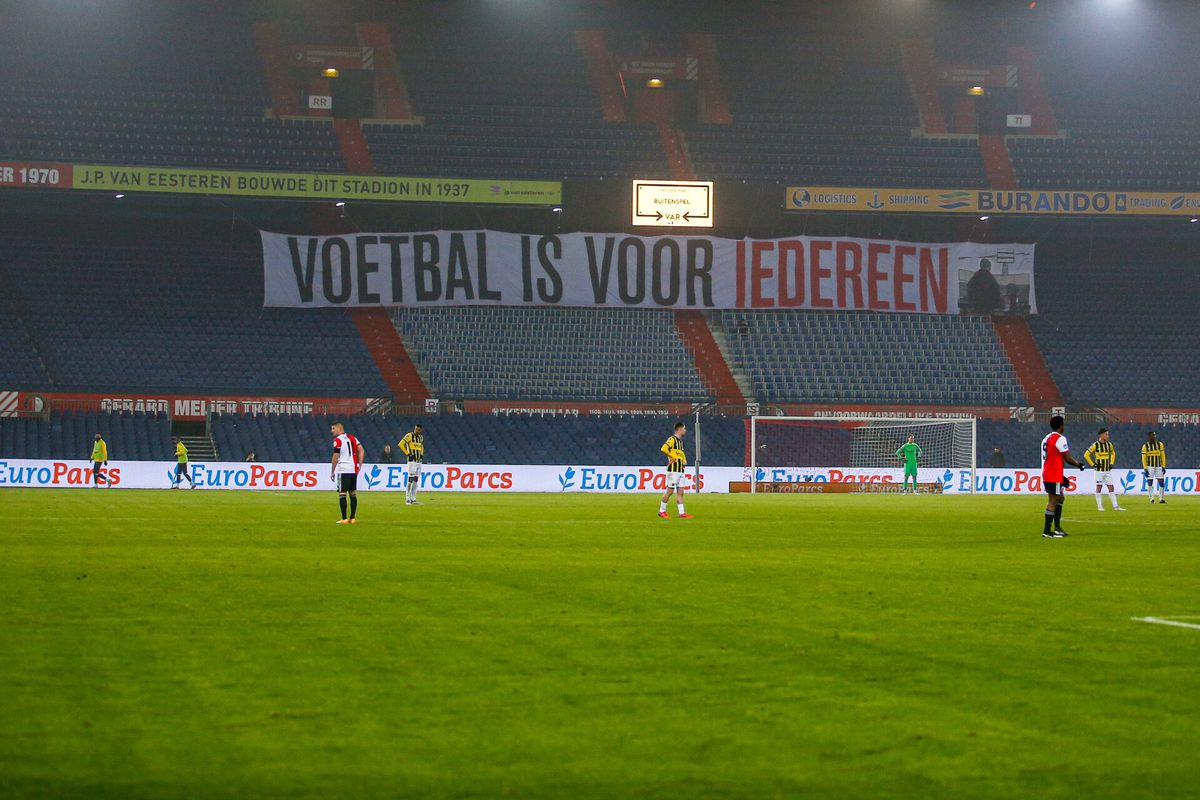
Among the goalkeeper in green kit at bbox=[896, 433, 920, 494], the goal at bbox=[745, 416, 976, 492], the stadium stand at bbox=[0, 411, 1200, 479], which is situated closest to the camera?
the goalkeeper in green kit at bbox=[896, 433, 920, 494]

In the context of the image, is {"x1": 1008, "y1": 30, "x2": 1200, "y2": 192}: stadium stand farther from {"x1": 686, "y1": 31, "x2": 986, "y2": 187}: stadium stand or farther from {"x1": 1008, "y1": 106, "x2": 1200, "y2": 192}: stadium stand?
{"x1": 686, "y1": 31, "x2": 986, "y2": 187}: stadium stand

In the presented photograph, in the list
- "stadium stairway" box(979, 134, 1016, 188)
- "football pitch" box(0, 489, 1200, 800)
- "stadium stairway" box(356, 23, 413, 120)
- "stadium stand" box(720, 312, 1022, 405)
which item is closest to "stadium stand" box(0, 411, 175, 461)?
"stadium stairway" box(356, 23, 413, 120)

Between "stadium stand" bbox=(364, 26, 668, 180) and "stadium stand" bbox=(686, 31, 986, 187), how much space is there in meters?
3.80

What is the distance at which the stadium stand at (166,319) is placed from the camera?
49.5 metres

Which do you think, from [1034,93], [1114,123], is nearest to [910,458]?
[1114,123]

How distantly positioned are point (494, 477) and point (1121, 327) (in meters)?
26.9

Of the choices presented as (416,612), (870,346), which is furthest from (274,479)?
(416,612)

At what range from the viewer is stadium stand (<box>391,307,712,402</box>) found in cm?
5181

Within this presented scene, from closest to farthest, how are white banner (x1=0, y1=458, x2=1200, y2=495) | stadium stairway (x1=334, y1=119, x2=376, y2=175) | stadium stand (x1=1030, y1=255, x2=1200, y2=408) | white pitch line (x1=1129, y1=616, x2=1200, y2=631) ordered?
white pitch line (x1=1129, y1=616, x2=1200, y2=631)
white banner (x1=0, y1=458, x2=1200, y2=495)
stadium stand (x1=1030, y1=255, x2=1200, y2=408)
stadium stairway (x1=334, y1=119, x2=376, y2=175)

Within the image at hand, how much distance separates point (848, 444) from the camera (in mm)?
48062

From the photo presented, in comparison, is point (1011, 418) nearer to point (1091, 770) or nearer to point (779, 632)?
point (779, 632)

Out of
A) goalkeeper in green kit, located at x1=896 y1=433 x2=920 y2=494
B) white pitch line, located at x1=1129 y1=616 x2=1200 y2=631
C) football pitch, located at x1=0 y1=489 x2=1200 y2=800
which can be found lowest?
white pitch line, located at x1=1129 y1=616 x2=1200 y2=631

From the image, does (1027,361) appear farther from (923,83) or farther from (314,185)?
(314,185)

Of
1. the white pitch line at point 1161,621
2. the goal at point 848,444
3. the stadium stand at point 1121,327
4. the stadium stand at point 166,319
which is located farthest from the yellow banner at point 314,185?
the white pitch line at point 1161,621
